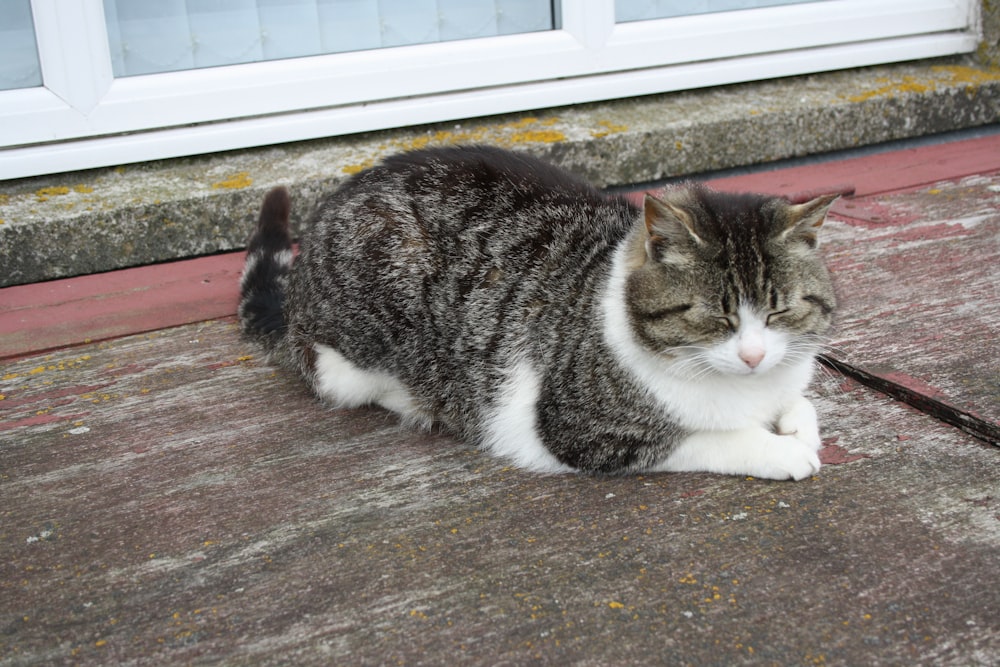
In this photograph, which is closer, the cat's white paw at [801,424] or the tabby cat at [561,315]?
the tabby cat at [561,315]

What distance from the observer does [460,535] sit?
222 centimetres

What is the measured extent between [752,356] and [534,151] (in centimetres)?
218

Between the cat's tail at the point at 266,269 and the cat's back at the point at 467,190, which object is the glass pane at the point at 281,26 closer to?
the cat's tail at the point at 266,269

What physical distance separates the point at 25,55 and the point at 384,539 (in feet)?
9.11

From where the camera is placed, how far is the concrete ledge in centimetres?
380

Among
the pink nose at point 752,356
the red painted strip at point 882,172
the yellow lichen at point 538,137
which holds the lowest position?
the pink nose at point 752,356

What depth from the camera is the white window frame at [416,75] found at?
383 cm

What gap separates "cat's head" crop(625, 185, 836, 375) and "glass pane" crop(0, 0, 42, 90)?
9.14 ft

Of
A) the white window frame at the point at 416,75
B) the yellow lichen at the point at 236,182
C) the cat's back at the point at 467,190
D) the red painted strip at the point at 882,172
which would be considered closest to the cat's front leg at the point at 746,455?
the cat's back at the point at 467,190

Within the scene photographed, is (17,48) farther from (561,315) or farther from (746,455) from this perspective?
(746,455)

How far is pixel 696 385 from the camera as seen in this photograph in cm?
240

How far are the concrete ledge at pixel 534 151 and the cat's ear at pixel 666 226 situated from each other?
1.96 m

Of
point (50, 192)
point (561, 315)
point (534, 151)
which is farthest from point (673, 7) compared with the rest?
point (50, 192)

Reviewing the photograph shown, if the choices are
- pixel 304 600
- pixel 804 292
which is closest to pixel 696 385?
pixel 804 292
